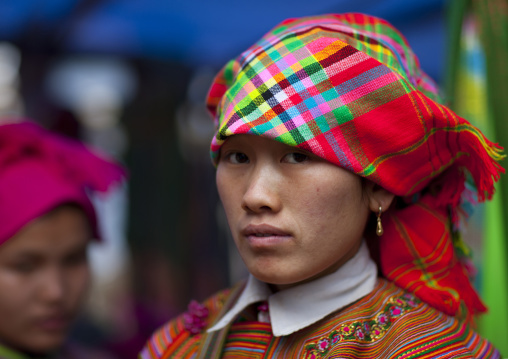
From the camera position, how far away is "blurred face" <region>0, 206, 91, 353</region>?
1.49 metres

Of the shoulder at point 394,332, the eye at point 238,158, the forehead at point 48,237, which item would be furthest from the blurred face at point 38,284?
the shoulder at point 394,332

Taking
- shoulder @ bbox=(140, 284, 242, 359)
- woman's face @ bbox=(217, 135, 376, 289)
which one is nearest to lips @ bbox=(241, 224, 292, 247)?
woman's face @ bbox=(217, 135, 376, 289)

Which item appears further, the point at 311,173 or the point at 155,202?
the point at 155,202

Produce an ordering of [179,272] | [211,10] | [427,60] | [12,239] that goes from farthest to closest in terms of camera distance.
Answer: [179,272], [427,60], [211,10], [12,239]

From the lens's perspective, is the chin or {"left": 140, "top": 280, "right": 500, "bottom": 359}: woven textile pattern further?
the chin

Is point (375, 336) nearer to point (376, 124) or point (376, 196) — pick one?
point (376, 196)

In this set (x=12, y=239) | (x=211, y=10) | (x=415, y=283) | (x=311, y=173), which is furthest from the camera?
(x=211, y=10)

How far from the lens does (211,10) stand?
2617 millimetres

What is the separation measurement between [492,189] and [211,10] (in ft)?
6.31

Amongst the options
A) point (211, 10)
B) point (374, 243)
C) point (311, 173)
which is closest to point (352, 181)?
point (311, 173)

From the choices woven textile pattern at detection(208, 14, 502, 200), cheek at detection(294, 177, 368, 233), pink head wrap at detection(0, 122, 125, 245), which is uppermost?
woven textile pattern at detection(208, 14, 502, 200)

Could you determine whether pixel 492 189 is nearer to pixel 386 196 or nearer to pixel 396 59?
pixel 386 196

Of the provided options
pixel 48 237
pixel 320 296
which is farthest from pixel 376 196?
pixel 48 237

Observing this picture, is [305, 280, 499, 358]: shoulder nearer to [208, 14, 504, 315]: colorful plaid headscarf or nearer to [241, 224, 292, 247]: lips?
[208, 14, 504, 315]: colorful plaid headscarf
